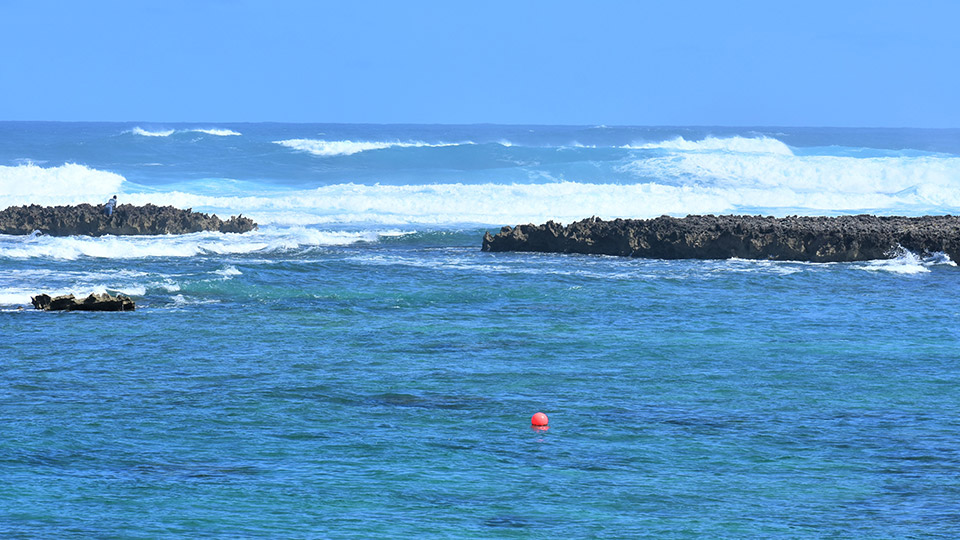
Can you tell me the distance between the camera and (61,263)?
3216cm

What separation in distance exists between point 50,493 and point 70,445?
1.80 meters

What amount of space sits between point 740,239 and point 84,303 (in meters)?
18.0

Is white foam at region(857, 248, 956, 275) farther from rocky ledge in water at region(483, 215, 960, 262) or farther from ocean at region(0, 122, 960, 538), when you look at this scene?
rocky ledge in water at region(483, 215, 960, 262)

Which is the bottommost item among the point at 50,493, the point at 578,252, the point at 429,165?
the point at 50,493

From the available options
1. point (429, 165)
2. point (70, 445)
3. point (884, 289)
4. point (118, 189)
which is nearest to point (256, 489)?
point (70, 445)

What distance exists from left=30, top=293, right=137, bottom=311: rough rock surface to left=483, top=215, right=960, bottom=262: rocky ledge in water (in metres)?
14.5

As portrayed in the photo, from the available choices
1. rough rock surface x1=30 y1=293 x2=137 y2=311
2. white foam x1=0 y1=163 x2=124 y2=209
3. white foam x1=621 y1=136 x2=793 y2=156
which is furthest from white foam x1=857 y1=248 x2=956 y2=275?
white foam x1=621 y1=136 x2=793 y2=156

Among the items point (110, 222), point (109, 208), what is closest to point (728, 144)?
point (109, 208)

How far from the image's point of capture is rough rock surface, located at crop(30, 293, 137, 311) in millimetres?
23781

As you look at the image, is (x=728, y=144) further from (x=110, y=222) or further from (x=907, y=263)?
(x=907, y=263)

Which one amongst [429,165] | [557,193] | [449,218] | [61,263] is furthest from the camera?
[429,165]

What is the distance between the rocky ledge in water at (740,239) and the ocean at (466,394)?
73cm

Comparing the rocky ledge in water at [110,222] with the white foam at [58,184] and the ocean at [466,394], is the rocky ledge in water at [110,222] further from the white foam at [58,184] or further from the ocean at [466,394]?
the white foam at [58,184]

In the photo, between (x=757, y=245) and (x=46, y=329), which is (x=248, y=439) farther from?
(x=757, y=245)
